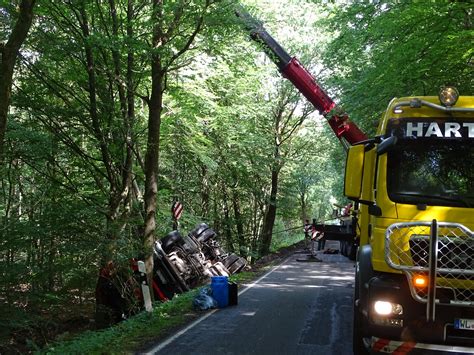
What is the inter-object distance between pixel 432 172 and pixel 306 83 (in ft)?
29.5

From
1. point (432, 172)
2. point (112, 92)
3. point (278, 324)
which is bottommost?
point (278, 324)

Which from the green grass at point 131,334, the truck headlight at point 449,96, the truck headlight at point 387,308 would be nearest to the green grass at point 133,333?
the green grass at point 131,334

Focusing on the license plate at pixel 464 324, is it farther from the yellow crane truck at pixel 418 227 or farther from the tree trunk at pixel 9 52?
the tree trunk at pixel 9 52

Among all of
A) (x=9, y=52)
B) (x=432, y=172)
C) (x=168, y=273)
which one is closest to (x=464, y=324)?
(x=432, y=172)

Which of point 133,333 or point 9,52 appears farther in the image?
point 133,333

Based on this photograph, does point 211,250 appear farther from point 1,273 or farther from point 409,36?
point 409,36

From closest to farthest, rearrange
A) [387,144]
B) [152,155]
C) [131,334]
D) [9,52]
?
[387,144], [9,52], [131,334], [152,155]

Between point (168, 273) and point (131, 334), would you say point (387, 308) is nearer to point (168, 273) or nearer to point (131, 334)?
point (131, 334)

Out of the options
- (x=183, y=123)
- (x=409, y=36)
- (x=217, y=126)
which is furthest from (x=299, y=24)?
(x=409, y=36)

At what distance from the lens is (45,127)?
12.6m

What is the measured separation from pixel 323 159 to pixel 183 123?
20940mm

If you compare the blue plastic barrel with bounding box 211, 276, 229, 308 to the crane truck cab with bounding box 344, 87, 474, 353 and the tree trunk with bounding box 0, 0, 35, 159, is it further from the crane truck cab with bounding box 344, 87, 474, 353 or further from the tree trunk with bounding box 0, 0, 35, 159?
the tree trunk with bounding box 0, 0, 35, 159

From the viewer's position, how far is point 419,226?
490 cm

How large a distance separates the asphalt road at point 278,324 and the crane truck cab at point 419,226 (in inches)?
64.4
